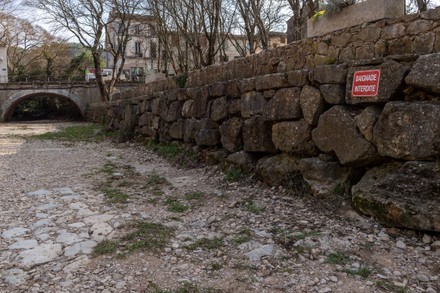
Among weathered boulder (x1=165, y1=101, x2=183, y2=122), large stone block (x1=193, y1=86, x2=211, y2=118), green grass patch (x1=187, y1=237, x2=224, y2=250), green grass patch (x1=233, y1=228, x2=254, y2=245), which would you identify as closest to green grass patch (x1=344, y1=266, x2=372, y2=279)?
green grass patch (x1=233, y1=228, x2=254, y2=245)

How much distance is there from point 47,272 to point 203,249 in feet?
3.86

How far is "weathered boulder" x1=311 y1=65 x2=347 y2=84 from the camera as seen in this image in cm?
378

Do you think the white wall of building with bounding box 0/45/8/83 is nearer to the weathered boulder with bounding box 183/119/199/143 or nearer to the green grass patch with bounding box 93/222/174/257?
the weathered boulder with bounding box 183/119/199/143

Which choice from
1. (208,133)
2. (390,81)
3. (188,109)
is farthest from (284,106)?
(188,109)

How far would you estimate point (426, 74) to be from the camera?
3.05 meters

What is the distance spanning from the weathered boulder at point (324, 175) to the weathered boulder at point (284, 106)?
24.0 inches

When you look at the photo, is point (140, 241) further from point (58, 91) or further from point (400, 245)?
point (58, 91)

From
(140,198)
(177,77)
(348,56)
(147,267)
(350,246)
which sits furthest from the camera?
(177,77)

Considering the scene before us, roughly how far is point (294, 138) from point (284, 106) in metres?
0.43

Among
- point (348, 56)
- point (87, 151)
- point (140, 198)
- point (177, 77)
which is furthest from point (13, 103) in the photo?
point (348, 56)

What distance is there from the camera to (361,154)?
3.56 m

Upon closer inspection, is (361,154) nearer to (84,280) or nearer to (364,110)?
(364,110)

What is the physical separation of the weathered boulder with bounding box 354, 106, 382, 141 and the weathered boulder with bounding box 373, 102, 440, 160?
2.4 inches

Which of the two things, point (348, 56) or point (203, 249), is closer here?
point (203, 249)
